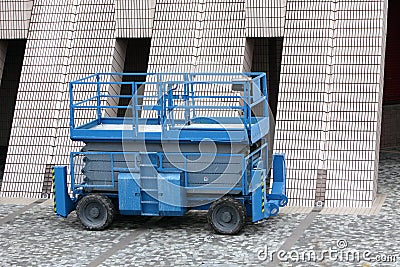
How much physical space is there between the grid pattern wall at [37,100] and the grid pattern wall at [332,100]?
5200mm

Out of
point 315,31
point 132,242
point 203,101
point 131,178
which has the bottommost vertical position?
point 132,242

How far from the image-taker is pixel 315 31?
18062 millimetres

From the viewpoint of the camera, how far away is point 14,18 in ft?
64.3

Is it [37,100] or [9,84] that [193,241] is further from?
[9,84]

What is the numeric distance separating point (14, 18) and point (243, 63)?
5.67 metres

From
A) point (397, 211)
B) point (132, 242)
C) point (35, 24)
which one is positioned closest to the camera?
point (132, 242)

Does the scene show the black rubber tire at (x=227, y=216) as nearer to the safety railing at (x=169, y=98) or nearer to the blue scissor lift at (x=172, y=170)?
the blue scissor lift at (x=172, y=170)

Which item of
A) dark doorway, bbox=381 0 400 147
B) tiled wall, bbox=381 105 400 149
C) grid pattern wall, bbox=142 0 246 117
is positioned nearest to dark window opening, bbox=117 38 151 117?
grid pattern wall, bbox=142 0 246 117

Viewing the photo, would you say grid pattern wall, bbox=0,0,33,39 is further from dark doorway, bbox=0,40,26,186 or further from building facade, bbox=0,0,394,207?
dark doorway, bbox=0,40,26,186

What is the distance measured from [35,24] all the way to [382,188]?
894cm

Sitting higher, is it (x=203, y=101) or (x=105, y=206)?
(x=203, y=101)

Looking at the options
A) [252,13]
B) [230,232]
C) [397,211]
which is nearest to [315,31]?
[252,13]

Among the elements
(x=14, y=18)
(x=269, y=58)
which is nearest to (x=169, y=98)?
(x=14, y=18)

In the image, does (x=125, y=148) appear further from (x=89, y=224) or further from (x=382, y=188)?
(x=382, y=188)
